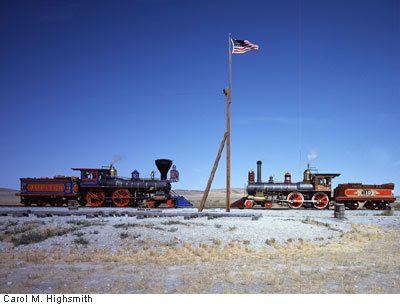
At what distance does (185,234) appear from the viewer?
11875mm

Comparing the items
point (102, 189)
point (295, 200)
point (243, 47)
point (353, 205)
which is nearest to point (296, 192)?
point (295, 200)

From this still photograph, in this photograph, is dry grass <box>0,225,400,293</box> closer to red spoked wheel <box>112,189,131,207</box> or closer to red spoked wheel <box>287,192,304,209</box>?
red spoked wheel <box>287,192,304,209</box>

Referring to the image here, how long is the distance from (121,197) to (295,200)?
1389cm

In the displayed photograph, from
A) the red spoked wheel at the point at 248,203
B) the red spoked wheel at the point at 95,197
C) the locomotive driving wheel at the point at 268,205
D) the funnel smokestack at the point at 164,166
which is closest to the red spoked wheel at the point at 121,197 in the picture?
the red spoked wheel at the point at 95,197

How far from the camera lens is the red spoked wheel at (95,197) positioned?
2728 cm

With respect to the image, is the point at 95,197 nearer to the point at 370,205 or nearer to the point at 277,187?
the point at 277,187

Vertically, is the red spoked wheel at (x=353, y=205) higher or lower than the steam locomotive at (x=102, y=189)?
lower

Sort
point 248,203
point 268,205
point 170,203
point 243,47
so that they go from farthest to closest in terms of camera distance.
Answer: point 268,205 < point 248,203 < point 170,203 < point 243,47

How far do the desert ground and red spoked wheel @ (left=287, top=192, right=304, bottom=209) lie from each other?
1220 cm

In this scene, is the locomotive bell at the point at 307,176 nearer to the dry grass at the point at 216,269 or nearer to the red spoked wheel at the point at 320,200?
the red spoked wheel at the point at 320,200

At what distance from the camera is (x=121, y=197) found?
27.0 metres

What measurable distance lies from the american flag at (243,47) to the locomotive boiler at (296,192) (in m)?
12.7

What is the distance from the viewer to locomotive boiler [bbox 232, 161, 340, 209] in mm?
27516

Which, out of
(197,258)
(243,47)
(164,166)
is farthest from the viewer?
(164,166)
